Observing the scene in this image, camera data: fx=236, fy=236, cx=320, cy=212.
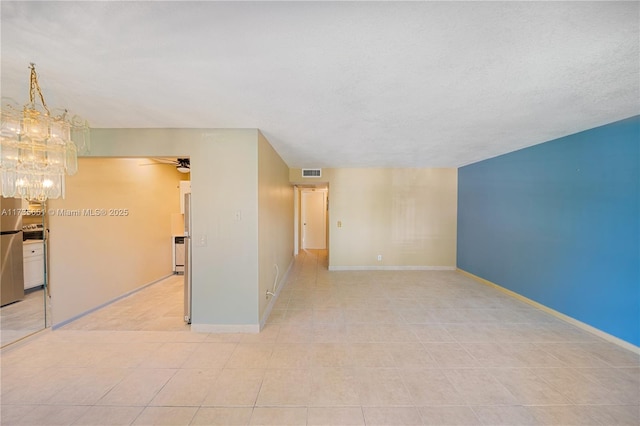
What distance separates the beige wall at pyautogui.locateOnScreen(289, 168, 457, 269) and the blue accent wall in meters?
1.11

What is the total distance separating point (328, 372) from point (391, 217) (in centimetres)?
423

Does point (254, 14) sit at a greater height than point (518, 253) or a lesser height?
greater

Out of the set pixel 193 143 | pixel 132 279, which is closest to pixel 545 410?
pixel 193 143

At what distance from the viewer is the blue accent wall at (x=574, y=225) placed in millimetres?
2592

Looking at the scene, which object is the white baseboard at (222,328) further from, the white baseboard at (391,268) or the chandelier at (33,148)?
the white baseboard at (391,268)

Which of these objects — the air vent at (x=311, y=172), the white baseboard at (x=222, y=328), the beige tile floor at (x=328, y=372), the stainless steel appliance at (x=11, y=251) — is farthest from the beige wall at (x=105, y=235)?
the air vent at (x=311, y=172)

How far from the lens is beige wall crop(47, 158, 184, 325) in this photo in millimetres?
3096

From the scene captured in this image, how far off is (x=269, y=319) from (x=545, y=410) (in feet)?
9.24

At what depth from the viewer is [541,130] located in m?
3.01

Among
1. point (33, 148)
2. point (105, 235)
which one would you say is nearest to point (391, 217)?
point (105, 235)

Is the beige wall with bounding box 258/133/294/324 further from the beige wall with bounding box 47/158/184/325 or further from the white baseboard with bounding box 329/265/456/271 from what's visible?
the beige wall with bounding box 47/158/184/325

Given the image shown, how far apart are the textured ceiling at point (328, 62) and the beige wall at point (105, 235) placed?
1.28 meters

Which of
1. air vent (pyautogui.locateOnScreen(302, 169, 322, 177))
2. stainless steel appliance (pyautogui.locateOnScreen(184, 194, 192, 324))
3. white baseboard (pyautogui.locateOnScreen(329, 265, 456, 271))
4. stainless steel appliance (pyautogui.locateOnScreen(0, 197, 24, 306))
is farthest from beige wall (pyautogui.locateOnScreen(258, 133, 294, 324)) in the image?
stainless steel appliance (pyautogui.locateOnScreen(0, 197, 24, 306))

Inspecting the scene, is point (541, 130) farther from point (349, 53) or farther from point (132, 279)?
point (132, 279)
